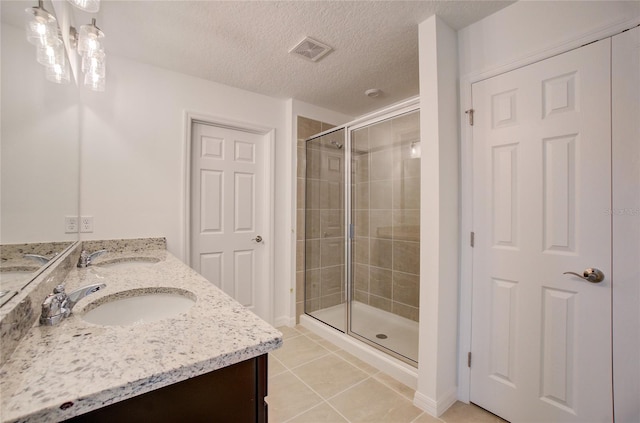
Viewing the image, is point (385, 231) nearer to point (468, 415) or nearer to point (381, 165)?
point (381, 165)

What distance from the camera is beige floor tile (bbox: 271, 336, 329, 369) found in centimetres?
219

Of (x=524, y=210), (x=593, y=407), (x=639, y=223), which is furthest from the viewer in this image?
(x=524, y=210)

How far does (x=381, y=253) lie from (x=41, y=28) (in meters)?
2.88

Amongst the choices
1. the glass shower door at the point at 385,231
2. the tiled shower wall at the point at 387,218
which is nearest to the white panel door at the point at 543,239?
the glass shower door at the point at 385,231

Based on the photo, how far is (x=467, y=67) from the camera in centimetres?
173

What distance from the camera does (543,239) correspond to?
57.0 inches

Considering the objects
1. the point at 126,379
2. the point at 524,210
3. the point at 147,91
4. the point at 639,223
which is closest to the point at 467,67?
the point at 524,210

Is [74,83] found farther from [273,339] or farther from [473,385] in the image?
[473,385]

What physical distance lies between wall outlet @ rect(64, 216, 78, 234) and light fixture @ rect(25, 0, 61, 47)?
95 centimetres

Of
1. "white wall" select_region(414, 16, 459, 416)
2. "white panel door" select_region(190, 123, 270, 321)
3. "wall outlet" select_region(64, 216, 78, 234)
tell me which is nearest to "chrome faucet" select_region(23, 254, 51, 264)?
"wall outlet" select_region(64, 216, 78, 234)

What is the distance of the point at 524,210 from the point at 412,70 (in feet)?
4.87

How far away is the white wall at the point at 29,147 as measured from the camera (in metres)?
0.72

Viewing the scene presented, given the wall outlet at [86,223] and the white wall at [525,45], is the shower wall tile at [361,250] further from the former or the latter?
the wall outlet at [86,223]

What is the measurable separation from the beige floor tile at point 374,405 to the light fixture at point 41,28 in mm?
2172
